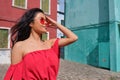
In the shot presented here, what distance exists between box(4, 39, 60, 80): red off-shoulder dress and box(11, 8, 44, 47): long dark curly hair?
0.92 ft

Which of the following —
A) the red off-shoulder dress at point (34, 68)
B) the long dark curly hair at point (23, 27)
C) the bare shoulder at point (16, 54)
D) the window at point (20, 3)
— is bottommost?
the red off-shoulder dress at point (34, 68)

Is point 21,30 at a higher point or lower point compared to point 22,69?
higher

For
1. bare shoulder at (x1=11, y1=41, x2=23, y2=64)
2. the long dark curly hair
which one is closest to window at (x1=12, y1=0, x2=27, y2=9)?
the long dark curly hair

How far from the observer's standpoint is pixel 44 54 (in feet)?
6.28

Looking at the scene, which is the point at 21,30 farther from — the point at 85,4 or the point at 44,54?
the point at 85,4

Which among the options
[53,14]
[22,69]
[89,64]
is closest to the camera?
[22,69]

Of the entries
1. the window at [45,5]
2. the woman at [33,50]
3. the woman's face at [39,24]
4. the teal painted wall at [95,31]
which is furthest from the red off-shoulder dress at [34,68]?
the window at [45,5]

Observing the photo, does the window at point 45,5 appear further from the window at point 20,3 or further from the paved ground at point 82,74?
the paved ground at point 82,74

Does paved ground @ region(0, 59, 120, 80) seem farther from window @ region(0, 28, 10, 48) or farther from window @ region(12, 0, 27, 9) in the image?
window @ region(12, 0, 27, 9)

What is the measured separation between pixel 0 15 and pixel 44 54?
36.8 feet

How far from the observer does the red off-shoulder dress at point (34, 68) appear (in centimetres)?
182

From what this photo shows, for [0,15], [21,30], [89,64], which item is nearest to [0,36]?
[0,15]

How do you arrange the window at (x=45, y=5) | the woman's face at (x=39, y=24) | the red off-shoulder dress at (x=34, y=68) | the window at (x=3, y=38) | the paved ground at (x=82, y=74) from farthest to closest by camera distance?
1. the window at (x=45, y=5)
2. the window at (x=3, y=38)
3. the paved ground at (x=82, y=74)
4. the woman's face at (x=39, y=24)
5. the red off-shoulder dress at (x=34, y=68)

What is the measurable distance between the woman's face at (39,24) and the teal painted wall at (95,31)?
10549 millimetres
